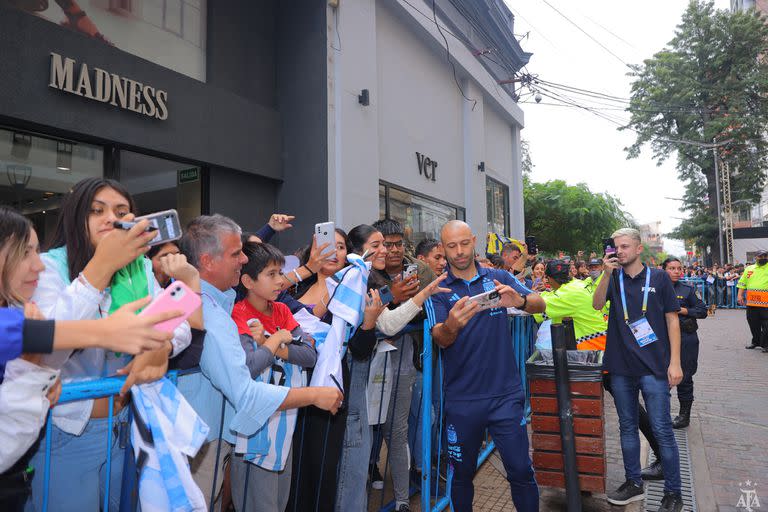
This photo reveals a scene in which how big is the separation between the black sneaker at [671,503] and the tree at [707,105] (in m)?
33.2

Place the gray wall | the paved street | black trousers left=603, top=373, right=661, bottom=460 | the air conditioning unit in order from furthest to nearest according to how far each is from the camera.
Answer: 1. the air conditioning unit
2. the gray wall
3. black trousers left=603, top=373, right=661, bottom=460
4. the paved street

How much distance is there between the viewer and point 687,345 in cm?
625

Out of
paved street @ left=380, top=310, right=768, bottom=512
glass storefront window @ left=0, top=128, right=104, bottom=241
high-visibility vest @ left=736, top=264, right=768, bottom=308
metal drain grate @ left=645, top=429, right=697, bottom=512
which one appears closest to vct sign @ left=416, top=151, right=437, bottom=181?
paved street @ left=380, top=310, right=768, bottom=512

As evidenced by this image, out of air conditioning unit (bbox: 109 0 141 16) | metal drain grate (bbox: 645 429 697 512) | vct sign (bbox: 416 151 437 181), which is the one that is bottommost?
metal drain grate (bbox: 645 429 697 512)

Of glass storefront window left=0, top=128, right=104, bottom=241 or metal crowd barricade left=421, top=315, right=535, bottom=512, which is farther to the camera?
glass storefront window left=0, top=128, right=104, bottom=241

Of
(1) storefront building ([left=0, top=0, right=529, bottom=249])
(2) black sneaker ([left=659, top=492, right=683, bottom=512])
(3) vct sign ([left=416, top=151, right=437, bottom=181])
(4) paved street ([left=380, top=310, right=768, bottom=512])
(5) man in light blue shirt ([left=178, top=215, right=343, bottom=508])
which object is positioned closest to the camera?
(5) man in light blue shirt ([left=178, top=215, right=343, bottom=508])

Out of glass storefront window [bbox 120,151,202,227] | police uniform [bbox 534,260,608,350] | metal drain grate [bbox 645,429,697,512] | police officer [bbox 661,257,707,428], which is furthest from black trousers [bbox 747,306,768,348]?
glass storefront window [bbox 120,151,202,227]

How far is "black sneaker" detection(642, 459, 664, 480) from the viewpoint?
4668 millimetres

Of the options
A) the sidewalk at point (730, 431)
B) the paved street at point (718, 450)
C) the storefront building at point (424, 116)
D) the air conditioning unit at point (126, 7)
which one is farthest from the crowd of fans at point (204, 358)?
the storefront building at point (424, 116)

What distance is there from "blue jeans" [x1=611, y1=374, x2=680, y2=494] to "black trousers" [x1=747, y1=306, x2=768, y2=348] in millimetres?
9245

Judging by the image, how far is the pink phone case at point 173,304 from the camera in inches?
61.4

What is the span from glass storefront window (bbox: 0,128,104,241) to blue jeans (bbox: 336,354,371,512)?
3777 millimetres

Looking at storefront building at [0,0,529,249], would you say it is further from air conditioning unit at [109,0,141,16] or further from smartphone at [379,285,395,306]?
smartphone at [379,285,395,306]

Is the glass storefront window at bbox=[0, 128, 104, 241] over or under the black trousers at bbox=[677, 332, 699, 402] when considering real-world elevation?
over
